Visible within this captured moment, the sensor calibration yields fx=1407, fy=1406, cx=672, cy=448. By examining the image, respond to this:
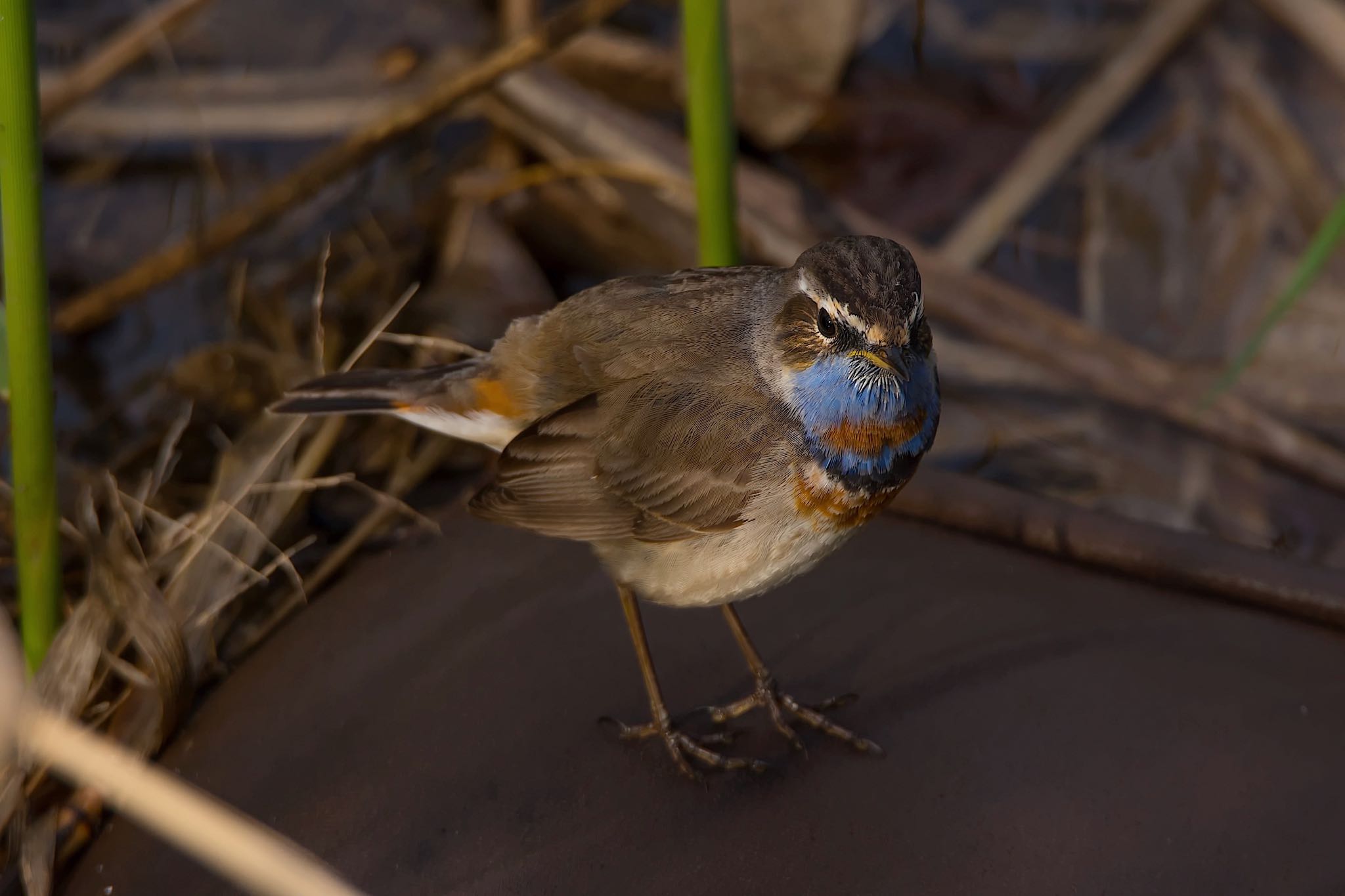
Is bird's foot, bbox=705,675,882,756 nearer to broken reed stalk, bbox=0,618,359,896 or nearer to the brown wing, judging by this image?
the brown wing

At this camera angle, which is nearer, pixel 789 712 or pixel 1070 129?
pixel 789 712

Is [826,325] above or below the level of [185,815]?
below

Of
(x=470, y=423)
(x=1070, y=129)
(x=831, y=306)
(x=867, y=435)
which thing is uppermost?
(x=831, y=306)

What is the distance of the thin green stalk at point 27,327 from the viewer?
271 centimetres

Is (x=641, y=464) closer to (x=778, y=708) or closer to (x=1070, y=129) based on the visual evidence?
(x=778, y=708)

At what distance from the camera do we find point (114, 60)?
5.07m

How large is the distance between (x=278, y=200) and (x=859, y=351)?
2.81 meters

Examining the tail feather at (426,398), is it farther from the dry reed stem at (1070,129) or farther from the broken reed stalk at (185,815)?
the dry reed stem at (1070,129)

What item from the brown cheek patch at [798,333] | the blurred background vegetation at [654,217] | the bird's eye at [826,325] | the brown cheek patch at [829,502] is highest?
the bird's eye at [826,325]

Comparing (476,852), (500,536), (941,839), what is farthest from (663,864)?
(500,536)

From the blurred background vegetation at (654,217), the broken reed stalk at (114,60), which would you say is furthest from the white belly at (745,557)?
the broken reed stalk at (114,60)

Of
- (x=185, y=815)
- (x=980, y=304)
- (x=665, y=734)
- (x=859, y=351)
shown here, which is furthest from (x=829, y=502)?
(x=980, y=304)

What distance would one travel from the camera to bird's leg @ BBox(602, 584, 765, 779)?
9.89 feet

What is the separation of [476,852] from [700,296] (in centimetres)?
131
